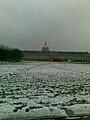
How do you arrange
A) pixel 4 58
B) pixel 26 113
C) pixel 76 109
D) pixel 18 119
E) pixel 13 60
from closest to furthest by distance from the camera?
pixel 18 119, pixel 26 113, pixel 76 109, pixel 4 58, pixel 13 60

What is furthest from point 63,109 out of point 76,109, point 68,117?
point 68,117

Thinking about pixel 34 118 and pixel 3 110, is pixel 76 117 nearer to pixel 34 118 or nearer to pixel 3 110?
pixel 34 118

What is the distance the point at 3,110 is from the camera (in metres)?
12.6

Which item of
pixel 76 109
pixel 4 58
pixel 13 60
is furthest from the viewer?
pixel 13 60

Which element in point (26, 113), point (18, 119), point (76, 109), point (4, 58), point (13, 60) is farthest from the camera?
point (13, 60)

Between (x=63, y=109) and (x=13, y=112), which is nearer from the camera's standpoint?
(x=13, y=112)

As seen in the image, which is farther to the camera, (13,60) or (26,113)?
(13,60)

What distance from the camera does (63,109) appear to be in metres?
13.2

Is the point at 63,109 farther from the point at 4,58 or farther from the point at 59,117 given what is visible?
the point at 4,58

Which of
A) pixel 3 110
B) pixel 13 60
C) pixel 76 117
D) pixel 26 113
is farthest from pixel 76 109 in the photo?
pixel 13 60

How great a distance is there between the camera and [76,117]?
1170 cm

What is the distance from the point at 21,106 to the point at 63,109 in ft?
6.92

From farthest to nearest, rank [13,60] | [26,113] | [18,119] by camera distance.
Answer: [13,60]
[26,113]
[18,119]

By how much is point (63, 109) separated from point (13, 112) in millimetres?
2417
